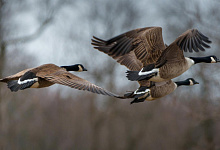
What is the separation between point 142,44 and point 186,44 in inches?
35.6

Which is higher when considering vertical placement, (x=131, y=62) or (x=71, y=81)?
(x=131, y=62)

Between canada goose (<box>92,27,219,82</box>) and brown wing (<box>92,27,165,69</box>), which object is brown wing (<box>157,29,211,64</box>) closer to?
canada goose (<box>92,27,219,82</box>)

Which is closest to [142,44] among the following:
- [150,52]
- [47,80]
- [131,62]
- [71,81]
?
[150,52]

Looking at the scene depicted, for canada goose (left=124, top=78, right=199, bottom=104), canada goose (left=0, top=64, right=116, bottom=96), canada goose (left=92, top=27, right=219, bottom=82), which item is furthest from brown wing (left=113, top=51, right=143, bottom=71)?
canada goose (left=0, top=64, right=116, bottom=96)

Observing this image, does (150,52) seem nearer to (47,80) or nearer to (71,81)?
(71,81)

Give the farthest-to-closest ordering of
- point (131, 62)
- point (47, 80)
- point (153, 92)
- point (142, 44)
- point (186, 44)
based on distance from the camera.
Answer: point (131, 62) < point (153, 92) < point (142, 44) < point (47, 80) < point (186, 44)

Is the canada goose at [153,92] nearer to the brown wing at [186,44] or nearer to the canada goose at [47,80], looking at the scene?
the brown wing at [186,44]

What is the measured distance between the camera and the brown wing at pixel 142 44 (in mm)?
7461

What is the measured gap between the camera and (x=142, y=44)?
7.62 metres

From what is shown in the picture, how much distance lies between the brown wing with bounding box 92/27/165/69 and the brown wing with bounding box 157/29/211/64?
22 centimetres

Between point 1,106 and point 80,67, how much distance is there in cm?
1495

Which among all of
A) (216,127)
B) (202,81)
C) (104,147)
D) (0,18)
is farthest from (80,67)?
(104,147)

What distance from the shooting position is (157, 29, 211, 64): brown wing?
6844mm

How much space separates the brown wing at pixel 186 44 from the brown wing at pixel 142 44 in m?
0.22
